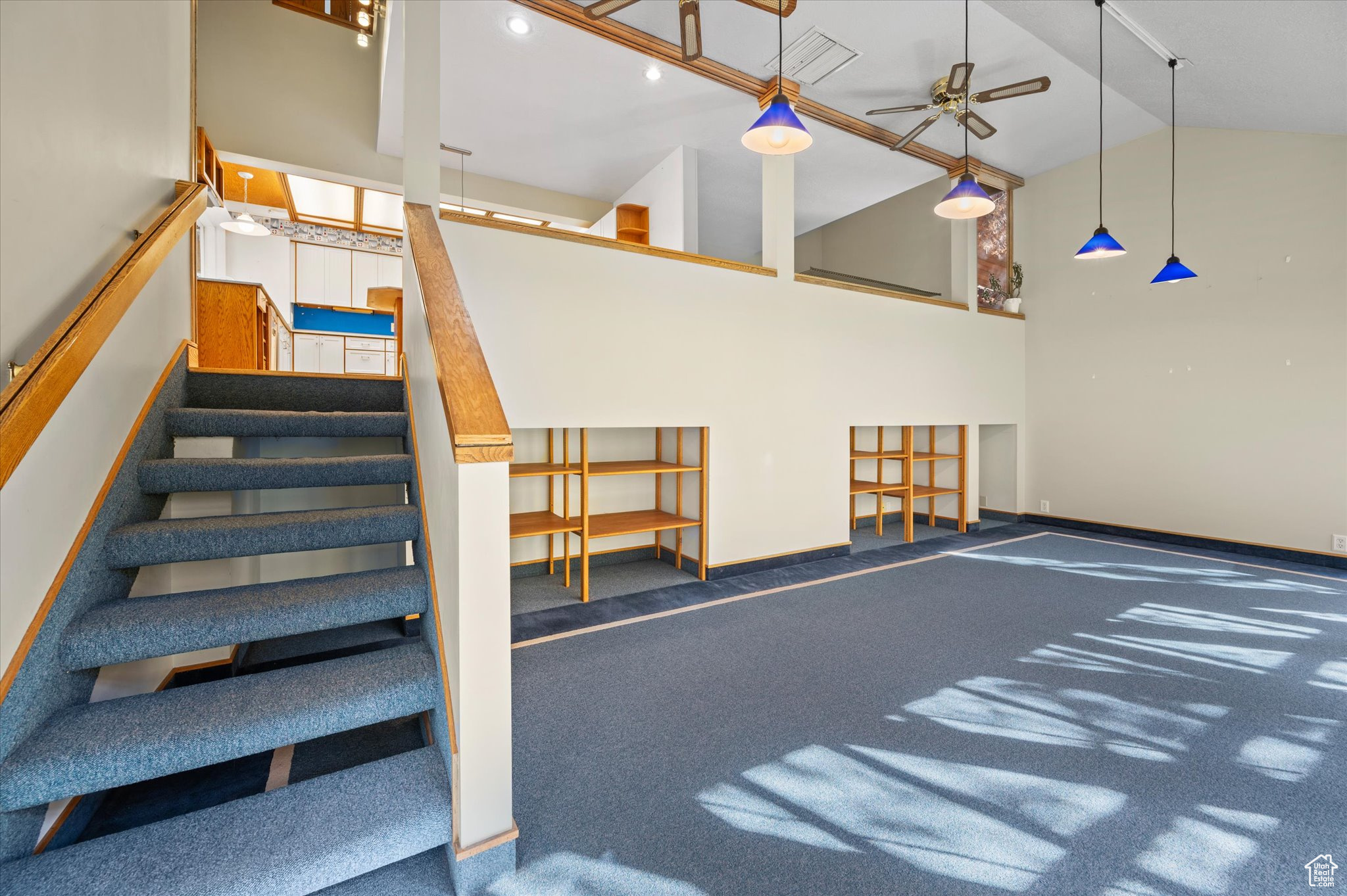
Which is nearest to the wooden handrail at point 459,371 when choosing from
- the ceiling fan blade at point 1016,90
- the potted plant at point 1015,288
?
the ceiling fan blade at point 1016,90

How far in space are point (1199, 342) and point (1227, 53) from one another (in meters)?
2.58

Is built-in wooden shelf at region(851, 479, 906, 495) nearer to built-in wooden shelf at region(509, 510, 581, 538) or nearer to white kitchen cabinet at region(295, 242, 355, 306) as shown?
built-in wooden shelf at region(509, 510, 581, 538)

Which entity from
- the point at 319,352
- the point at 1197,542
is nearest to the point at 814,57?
the point at 1197,542

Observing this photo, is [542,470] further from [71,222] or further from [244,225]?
[244,225]

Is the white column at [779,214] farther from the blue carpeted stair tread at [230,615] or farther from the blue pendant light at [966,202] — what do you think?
the blue carpeted stair tread at [230,615]

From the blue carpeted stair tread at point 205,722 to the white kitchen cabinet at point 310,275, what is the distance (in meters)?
7.90

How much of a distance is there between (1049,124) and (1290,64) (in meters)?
1.76

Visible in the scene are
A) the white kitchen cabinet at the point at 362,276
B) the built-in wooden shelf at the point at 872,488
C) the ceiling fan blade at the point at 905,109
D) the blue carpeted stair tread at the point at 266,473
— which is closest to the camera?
the blue carpeted stair tread at the point at 266,473

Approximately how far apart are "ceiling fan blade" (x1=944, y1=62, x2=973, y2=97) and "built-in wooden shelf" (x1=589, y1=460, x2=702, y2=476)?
348 centimetres

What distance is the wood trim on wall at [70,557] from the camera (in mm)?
1394

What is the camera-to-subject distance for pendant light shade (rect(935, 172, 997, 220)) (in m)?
3.40

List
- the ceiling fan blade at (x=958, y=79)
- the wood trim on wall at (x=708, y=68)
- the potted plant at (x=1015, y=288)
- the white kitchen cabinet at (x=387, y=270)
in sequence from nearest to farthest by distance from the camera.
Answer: the wood trim on wall at (x=708, y=68) < the ceiling fan blade at (x=958, y=79) < the potted plant at (x=1015, y=288) < the white kitchen cabinet at (x=387, y=270)

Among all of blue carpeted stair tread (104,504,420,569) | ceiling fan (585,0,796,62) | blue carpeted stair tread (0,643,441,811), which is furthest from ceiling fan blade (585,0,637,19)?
blue carpeted stair tread (0,643,441,811)

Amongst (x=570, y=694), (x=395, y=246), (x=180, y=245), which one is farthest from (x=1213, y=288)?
(x=395, y=246)
